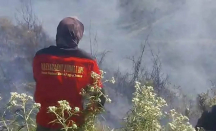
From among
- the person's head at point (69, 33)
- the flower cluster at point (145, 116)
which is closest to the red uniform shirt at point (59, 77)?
the person's head at point (69, 33)

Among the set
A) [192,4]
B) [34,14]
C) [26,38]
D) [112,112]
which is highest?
[192,4]

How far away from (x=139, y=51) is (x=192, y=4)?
4822 millimetres

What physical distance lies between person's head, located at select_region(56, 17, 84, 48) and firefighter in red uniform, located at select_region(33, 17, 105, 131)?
0.18 feet

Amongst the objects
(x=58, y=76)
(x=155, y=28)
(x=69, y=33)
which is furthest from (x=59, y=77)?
(x=155, y=28)

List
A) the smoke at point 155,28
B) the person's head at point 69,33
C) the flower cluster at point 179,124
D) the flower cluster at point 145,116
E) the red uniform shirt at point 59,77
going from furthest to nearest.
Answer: the smoke at point 155,28
the person's head at point 69,33
the red uniform shirt at point 59,77
the flower cluster at point 145,116
the flower cluster at point 179,124

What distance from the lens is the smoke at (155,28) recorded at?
15688 mm

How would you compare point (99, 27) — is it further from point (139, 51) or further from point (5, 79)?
point (5, 79)

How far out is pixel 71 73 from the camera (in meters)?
2.40

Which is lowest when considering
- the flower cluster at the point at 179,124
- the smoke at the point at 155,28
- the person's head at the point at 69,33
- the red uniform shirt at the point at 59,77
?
the flower cluster at the point at 179,124

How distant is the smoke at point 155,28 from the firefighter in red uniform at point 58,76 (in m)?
11.7

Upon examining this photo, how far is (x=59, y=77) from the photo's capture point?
2.38 m

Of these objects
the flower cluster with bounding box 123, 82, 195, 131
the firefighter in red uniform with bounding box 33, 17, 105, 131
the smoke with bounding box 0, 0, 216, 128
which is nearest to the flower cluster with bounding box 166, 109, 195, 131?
the flower cluster with bounding box 123, 82, 195, 131


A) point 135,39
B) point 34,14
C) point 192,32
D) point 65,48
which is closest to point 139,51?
point 135,39

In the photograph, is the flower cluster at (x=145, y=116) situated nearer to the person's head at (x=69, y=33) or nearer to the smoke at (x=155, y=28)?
the person's head at (x=69, y=33)
